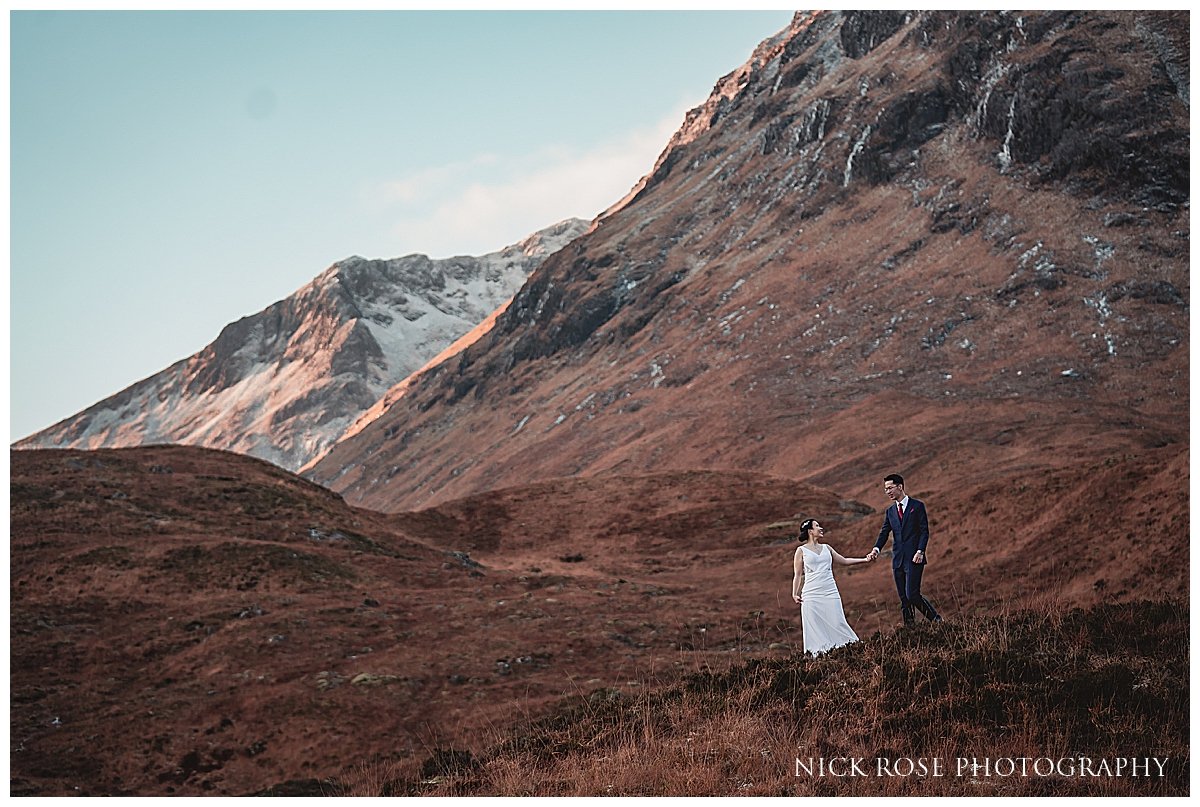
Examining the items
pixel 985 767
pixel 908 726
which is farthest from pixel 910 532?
pixel 985 767

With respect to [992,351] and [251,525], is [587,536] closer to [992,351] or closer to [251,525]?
[251,525]

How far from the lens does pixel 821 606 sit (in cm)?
1222

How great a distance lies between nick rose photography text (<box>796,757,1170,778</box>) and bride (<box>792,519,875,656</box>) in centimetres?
345

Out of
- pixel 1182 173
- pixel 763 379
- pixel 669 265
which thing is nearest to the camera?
pixel 1182 173

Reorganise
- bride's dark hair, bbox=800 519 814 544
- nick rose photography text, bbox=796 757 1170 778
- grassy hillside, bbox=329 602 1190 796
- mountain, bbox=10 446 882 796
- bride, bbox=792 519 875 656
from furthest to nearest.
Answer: mountain, bbox=10 446 882 796 < bride, bbox=792 519 875 656 < bride's dark hair, bbox=800 519 814 544 < grassy hillside, bbox=329 602 1190 796 < nick rose photography text, bbox=796 757 1170 778

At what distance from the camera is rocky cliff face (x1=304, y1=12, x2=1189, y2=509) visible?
6775cm

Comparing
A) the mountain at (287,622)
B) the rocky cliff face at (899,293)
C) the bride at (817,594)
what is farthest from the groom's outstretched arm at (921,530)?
the rocky cliff face at (899,293)

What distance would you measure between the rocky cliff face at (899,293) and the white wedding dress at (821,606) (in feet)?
127

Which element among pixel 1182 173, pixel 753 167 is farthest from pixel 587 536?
pixel 753 167

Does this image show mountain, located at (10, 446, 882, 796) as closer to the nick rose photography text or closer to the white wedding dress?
the white wedding dress

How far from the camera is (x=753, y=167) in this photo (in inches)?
5034

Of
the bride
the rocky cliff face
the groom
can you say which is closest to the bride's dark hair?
the bride

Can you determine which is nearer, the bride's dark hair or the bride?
the bride's dark hair
